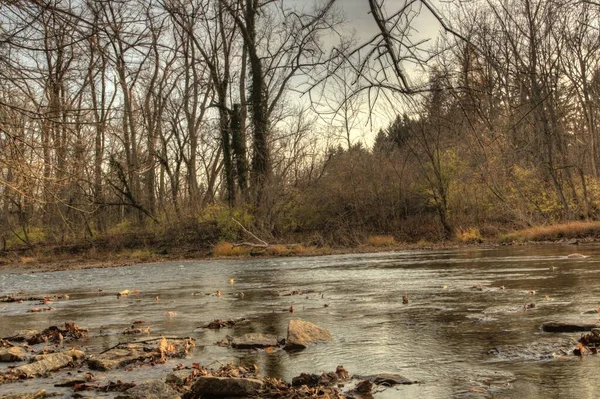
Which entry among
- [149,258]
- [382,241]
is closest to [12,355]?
[382,241]

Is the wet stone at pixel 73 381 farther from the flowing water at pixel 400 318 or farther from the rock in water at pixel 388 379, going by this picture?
the rock in water at pixel 388 379

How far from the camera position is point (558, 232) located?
2578 centimetres

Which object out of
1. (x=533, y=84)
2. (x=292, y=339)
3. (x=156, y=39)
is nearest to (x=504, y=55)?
(x=533, y=84)

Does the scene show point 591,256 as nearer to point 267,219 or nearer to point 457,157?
point 457,157

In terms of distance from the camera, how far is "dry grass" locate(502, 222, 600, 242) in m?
25.4

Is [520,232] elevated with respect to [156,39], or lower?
lower

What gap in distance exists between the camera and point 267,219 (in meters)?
32.3

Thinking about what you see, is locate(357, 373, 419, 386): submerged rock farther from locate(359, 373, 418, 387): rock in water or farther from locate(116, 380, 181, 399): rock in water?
locate(116, 380, 181, 399): rock in water

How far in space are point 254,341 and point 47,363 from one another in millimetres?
2097

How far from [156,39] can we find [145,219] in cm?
3316

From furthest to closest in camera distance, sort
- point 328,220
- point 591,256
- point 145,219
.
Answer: point 145,219 → point 328,220 → point 591,256

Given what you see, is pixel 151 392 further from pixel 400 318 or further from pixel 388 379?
pixel 400 318

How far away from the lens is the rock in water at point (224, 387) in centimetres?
477

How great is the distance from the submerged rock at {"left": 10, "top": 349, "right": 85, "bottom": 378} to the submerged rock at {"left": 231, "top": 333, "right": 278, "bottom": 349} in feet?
5.33
